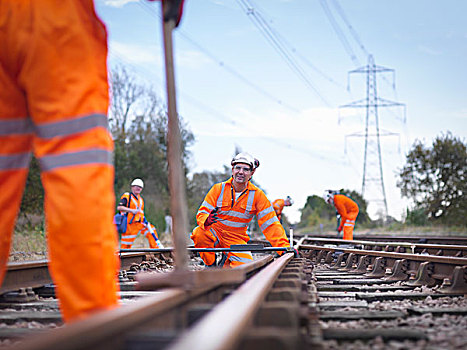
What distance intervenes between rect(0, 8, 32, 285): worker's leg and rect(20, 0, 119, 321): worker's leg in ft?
0.51

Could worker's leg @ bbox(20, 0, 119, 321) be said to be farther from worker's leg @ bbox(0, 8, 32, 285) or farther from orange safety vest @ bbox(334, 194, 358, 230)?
orange safety vest @ bbox(334, 194, 358, 230)

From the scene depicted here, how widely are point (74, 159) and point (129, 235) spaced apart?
34.6ft

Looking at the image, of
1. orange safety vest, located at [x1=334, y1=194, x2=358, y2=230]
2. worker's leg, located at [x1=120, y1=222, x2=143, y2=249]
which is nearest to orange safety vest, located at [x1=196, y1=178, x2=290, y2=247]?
worker's leg, located at [x1=120, y1=222, x2=143, y2=249]

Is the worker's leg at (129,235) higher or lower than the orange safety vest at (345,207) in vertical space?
lower

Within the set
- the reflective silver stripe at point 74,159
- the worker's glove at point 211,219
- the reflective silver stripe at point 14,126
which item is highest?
the reflective silver stripe at point 14,126

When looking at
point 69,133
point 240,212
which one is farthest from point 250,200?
point 69,133

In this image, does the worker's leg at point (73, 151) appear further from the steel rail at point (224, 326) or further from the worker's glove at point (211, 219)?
the worker's glove at point (211, 219)

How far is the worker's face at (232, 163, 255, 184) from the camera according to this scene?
6.76m

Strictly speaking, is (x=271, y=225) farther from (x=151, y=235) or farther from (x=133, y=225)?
(x=151, y=235)

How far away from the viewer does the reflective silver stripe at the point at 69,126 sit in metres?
2.30

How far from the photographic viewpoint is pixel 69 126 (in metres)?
2.30

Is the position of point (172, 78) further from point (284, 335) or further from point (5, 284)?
point (5, 284)

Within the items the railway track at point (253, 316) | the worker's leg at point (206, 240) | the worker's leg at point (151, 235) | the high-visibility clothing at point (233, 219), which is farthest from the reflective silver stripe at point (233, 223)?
the worker's leg at point (151, 235)

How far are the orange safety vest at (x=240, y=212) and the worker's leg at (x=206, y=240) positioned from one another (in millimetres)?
86
